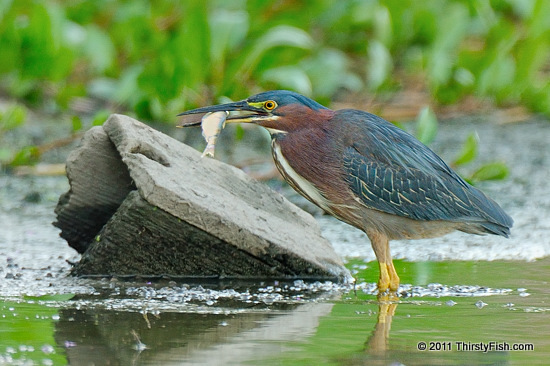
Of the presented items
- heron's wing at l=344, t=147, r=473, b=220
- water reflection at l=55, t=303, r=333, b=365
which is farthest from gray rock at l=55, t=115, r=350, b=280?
water reflection at l=55, t=303, r=333, b=365

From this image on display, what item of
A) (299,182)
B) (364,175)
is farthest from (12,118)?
(364,175)

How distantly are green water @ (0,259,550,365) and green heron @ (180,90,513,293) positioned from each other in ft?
1.36

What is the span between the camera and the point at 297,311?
4.58 metres

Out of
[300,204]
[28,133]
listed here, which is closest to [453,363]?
[300,204]

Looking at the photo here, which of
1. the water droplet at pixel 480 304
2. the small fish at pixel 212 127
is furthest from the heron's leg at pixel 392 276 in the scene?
the small fish at pixel 212 127

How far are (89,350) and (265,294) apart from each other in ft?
4.78

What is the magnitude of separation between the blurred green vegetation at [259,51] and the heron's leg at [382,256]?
3.72 metres

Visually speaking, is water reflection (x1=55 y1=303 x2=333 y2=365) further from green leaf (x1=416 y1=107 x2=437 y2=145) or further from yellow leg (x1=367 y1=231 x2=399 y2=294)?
green leaf (x1=416 y1=107 x2=437 y2=145)

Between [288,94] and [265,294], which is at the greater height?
[288,94]

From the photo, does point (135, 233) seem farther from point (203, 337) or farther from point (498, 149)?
point (498, 149)

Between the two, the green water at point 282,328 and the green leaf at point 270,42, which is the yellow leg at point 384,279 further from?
the green leaf at point 270,42

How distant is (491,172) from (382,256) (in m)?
2.45

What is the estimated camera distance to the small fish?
5.44m

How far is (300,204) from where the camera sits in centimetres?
770
